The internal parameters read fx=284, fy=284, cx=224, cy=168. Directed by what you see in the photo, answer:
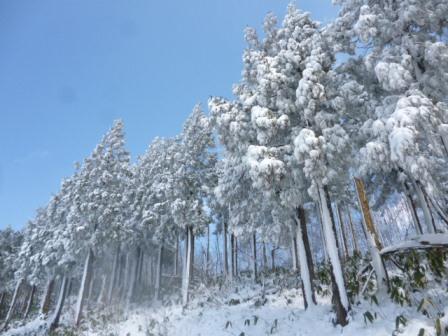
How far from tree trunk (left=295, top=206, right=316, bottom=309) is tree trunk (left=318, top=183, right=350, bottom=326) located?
1.66m

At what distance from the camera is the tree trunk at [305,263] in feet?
35.3

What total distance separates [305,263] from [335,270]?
215 centimetres

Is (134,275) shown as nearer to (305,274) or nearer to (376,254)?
(305,274)

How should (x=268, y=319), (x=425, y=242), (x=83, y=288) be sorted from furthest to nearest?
(x=83, y=288), (x=268, y=319), (x=425, y=242)

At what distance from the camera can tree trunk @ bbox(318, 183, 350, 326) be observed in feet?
27.9

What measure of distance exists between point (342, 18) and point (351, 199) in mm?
16676

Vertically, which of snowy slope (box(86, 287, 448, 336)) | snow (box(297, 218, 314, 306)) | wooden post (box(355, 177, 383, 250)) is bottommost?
snowy slope (box(86, 287, 448, 336))

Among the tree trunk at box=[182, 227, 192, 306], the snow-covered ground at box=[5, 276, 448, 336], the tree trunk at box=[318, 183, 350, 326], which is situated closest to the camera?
the snow-covered ground at box=[5, 276, 448, 336]

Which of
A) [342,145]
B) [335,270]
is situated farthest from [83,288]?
[342,145]

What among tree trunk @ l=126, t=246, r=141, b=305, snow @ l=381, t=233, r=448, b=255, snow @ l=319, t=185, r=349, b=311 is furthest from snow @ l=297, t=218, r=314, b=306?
tree trunk @ l=126, t=246, r=141, b=305

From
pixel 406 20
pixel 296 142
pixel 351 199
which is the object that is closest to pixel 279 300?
pixel 296 142

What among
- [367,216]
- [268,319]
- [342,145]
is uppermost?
[342,145]

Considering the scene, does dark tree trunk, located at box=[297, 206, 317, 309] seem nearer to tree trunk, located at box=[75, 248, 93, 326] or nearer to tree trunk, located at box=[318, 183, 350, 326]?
tree trunk, located at box=[318, 183, 350, 326]

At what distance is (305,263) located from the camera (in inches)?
440
